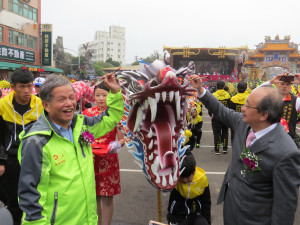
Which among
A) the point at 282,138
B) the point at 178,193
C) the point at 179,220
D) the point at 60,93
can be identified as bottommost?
the point at 179,220

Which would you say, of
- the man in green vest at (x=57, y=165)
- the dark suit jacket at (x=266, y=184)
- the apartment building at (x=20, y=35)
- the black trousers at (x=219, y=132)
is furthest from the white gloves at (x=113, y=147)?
the apartment building at (x=20, y=35)

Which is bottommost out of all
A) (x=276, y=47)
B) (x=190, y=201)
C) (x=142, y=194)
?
(x=142, y=194)

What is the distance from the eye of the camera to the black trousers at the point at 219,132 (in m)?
5.65

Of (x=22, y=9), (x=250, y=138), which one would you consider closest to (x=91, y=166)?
(x=250, y=138)

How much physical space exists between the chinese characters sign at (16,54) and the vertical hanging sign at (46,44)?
131cm

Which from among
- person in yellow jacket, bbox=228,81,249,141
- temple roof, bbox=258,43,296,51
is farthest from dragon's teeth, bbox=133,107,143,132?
temple roof, bbox=258,43,296,51

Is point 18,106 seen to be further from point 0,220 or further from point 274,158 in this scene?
point 274,158

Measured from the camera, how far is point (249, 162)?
4.91ft

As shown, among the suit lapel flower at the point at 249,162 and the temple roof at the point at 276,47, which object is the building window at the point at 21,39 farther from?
the temple roof at the point at 276,47

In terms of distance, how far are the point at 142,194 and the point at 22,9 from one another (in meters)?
22.0

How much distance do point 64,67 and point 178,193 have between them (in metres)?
48.7

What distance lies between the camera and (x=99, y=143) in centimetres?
246

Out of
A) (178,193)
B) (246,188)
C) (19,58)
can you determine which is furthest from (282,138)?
(19,58)

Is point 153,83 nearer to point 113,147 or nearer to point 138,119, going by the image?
point 138,119
